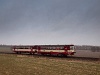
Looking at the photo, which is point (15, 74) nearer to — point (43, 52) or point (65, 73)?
point (65, 73)

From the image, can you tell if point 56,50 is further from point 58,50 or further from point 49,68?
point 49,68

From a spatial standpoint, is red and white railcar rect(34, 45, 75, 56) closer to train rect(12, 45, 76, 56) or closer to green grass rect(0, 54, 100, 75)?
train rect(12, 45, 76, 56)

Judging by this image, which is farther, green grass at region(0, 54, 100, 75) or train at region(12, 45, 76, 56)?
train at region(12, 45, 76, 56)

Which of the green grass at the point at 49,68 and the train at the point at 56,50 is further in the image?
the train at the point at 56,50

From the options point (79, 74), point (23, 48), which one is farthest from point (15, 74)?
point (23, 48)

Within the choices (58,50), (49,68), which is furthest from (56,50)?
(49,68)

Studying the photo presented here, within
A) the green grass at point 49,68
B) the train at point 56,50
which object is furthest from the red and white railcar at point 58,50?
the green grass at point 49,68

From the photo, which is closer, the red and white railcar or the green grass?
the green grass

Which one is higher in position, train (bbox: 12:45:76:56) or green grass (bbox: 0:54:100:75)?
train (bbox: 12:45:76:56)

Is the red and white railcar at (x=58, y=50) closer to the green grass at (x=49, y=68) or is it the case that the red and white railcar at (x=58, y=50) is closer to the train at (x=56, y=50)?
the train at (x=56, y=50)

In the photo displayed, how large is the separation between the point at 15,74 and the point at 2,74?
1491mm

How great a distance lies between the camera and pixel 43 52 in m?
54.2

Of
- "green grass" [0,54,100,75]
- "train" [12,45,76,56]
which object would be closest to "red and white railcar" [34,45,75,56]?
"train" [12,45,76,56]

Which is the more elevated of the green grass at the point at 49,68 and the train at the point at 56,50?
the train at the point at 56,50
